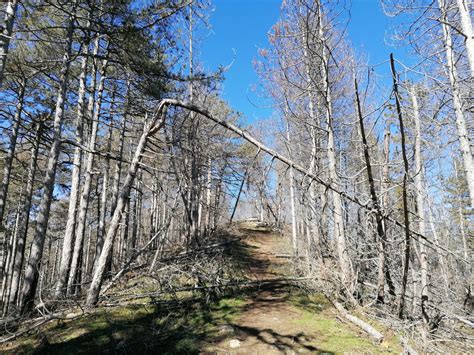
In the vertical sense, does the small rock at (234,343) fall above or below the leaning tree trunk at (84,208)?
below

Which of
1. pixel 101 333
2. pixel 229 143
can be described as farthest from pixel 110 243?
pixel 229 143

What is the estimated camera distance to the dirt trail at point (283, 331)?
365cm

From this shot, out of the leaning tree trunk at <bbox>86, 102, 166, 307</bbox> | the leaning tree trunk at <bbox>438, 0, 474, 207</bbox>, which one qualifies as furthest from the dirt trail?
the leaning tree trunk at <bbox>438, 0, 474, 207</bbox>

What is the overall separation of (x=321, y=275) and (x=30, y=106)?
10711mm

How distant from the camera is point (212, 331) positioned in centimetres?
428

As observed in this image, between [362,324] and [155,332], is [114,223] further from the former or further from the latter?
[362,324]

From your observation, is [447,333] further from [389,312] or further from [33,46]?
[33,46]

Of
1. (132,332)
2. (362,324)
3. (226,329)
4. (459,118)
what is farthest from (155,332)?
(459,118)

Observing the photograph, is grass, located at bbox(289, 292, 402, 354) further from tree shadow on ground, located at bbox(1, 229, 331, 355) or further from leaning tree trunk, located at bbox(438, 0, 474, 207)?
leaning tree trunk, located at bbox(438, 0, 474, 207)

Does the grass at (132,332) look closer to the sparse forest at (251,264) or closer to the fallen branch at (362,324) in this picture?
the sparse forest at (251,264)

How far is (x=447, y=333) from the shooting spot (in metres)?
4.66

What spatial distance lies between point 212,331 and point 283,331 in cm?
108

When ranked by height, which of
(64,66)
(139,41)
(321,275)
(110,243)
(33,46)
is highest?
(33,46)

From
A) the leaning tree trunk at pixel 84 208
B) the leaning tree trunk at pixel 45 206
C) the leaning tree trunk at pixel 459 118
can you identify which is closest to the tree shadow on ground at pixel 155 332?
the leaning tree trunk at pixel 45 206
